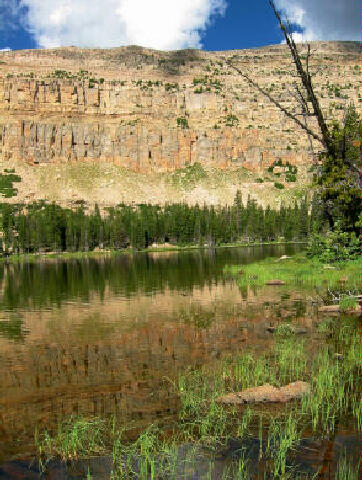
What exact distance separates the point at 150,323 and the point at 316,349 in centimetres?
1188

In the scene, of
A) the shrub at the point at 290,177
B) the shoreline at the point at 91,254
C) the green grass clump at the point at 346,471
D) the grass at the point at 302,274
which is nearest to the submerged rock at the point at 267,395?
the green grass clump at the point at 346,471

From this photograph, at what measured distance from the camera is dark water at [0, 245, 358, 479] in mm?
15266

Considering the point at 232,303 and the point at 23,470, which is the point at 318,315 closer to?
the point at 232,303

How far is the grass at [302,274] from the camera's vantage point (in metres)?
40.9

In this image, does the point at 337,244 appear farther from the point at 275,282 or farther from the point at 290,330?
the point at 275,282

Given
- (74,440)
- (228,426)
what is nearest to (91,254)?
(228,426)

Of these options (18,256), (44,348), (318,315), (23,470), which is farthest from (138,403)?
(18,256)

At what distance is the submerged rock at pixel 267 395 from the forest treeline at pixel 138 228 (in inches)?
4758

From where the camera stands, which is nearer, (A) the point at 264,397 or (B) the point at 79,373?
(A) the point at 264,397

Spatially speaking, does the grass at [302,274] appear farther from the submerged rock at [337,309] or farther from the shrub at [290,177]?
the shrub at [290,177]

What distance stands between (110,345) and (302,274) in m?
26.8

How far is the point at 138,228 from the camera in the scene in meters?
143

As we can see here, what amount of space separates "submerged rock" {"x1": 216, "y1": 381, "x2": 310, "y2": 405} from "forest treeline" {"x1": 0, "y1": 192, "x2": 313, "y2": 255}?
396 ft

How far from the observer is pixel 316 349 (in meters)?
20.5
